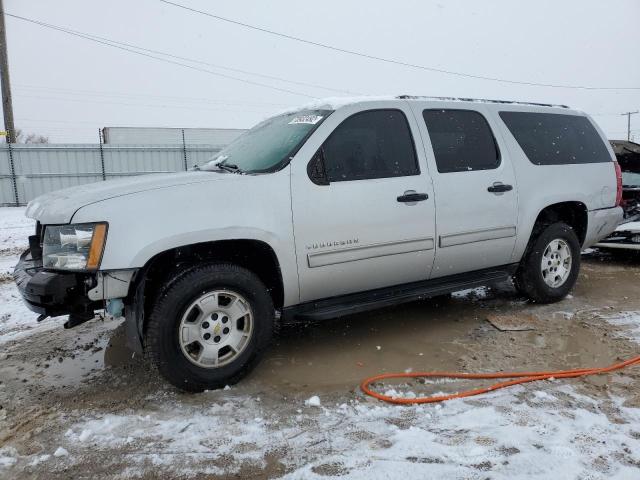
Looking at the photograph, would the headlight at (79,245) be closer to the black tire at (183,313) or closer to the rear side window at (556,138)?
the black tire at (183,313)

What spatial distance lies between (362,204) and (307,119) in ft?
2.57

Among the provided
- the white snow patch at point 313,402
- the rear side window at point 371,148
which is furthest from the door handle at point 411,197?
the white snow patch at point 313,402

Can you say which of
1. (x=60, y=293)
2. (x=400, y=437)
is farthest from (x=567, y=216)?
(x=60, y=293)

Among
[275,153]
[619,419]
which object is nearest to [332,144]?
[275,153]

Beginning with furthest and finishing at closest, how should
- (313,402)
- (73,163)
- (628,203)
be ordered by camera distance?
(73,163) < (628,203) < (313,402)

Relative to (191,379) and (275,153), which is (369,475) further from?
(275,153)

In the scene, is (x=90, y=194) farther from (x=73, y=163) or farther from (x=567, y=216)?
(x=73, y=163)

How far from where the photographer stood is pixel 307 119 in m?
3.67

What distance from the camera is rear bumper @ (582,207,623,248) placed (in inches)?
195

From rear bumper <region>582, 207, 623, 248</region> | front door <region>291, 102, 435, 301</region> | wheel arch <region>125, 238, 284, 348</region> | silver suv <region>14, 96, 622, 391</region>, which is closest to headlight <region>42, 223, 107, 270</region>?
silver suv <region>14, 96, 622, 391</region>

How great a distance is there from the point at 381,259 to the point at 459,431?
1.35m

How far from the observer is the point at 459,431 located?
262 centimetres

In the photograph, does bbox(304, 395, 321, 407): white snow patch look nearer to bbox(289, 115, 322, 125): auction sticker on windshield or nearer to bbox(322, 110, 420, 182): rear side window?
bbox(322, 110, 420, 182): rear side window

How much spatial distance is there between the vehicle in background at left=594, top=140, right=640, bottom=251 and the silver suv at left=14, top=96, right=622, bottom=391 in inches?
88.9
